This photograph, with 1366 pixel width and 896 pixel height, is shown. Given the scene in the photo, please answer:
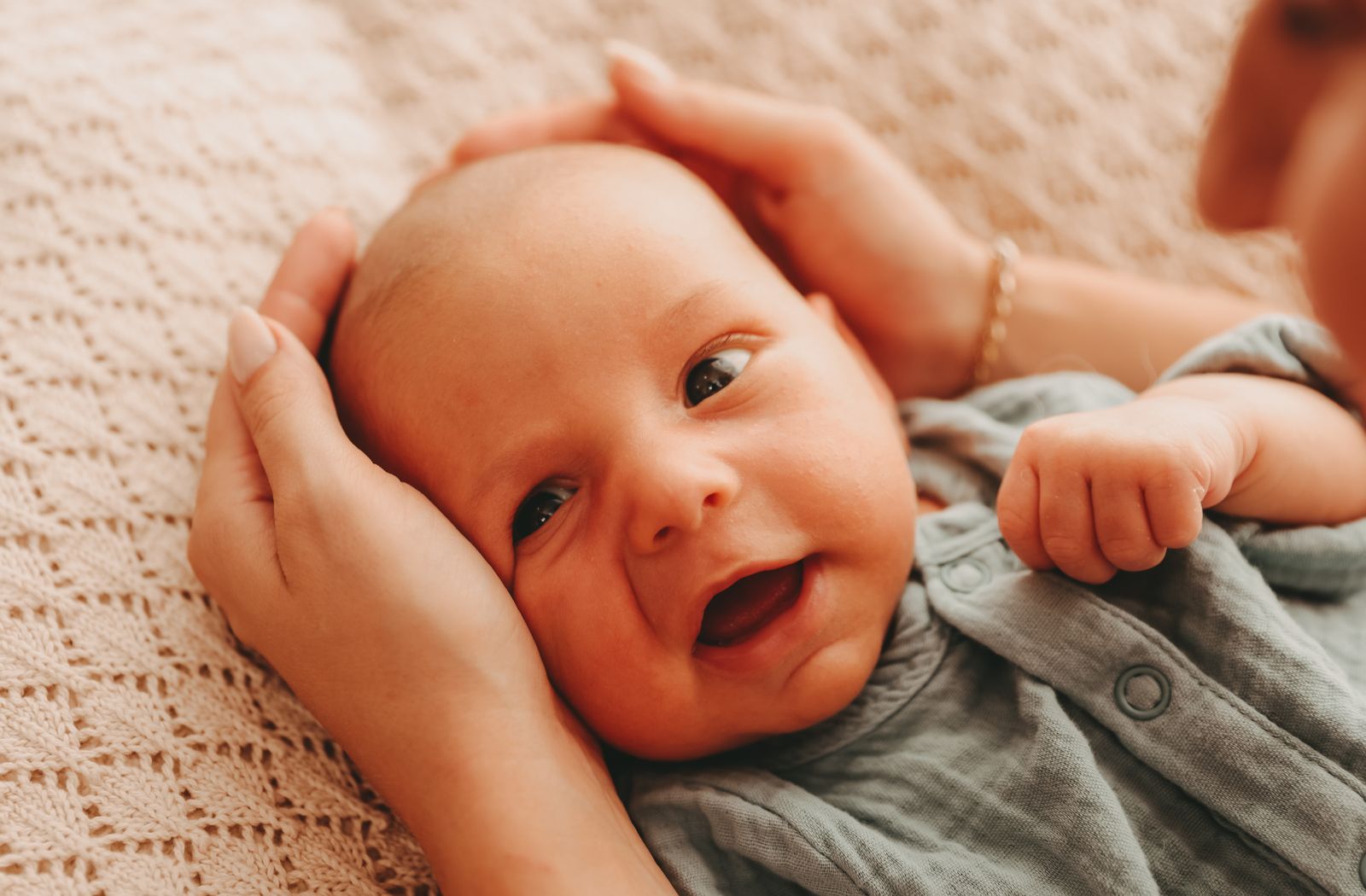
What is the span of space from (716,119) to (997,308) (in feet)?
1.68

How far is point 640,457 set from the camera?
1042 millimetres

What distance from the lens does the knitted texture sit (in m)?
1.01

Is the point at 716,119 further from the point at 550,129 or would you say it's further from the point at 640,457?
the point at 640,457

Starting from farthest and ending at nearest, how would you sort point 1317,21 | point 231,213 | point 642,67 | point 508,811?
point 642,67, point 231,213, point 508,811, point 1317,21

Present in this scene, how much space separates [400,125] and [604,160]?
634 millimetres

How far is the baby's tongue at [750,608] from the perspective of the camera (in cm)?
111

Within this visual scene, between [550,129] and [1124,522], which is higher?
[550,129]

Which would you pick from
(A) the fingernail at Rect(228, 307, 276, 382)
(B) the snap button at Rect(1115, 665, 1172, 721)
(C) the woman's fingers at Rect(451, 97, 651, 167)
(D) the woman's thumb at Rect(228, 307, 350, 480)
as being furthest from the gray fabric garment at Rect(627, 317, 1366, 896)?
(C) the woman's fingers at Rect(451, 97, 651, 167)

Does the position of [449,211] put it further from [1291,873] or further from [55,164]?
[1291,873]

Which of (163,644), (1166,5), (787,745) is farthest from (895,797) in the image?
(1166,5)

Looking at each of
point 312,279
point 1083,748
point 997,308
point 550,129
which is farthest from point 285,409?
point 997,308

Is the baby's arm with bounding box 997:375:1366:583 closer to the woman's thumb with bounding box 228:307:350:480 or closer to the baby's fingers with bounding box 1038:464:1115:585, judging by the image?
the baby's fingers with bounding box 1038:464:1115:585

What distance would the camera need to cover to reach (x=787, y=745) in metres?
1.19

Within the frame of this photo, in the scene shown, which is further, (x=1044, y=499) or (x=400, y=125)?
(x=400, y=125)
